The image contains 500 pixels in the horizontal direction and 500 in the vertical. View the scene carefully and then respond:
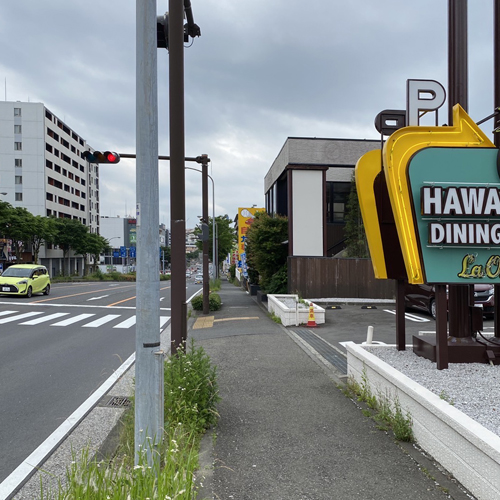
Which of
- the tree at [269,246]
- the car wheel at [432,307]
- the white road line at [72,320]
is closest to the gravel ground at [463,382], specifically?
the car wheel at [432,307]

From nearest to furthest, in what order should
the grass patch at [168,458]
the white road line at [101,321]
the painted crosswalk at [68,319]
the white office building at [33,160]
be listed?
the grass patch at [168,458]
the white road line at [101,321]
the painted crosswalk at [68,319]
the white office building at [33,160]

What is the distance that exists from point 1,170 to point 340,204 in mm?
61209

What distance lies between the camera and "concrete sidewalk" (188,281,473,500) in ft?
→ 12.2

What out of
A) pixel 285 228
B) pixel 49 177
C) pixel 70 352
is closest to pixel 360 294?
pixel 285 228

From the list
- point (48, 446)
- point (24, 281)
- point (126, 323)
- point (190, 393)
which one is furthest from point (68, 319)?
point (190, 393)

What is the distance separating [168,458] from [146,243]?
5.40ft

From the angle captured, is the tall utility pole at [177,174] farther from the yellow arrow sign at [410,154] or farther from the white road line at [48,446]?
the yellow arrow sign at [410,154]

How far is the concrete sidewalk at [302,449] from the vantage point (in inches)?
147

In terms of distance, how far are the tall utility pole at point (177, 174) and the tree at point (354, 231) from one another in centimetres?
1958

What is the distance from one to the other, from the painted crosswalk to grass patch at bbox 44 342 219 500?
9.69m

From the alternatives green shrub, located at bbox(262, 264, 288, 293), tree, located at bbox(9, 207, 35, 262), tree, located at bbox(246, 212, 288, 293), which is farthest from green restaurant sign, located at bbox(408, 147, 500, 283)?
tree, located at bbox(9, 207, 35, 262)

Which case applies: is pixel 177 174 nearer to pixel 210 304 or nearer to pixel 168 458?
pixel 168 458

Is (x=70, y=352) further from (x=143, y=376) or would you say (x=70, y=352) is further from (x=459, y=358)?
(x=459, y=358)

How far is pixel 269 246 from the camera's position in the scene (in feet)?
75.2
